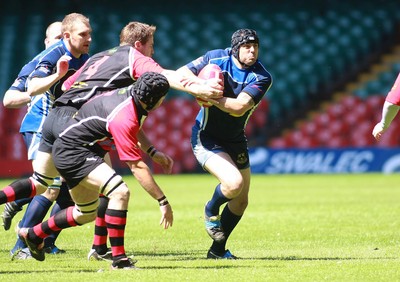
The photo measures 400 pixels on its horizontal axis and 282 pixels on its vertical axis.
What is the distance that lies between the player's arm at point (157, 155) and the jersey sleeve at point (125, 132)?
3.07ft

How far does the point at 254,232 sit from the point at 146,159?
1330 cm

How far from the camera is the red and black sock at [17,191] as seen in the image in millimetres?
8438

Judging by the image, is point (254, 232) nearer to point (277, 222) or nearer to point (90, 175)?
point (277, 222)

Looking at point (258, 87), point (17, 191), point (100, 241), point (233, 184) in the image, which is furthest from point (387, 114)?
point (17, 191)

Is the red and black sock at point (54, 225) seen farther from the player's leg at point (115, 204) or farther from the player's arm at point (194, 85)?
the player's arm at point (194, 85)

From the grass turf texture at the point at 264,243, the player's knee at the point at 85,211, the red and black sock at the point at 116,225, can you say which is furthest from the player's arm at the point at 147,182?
the player's knee at the point at 85,211

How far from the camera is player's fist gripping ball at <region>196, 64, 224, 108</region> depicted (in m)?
8.77

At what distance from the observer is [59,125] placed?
8.04 m

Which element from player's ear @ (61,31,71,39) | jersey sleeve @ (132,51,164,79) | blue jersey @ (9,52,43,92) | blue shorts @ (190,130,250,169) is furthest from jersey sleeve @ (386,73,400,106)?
blue jersey @ (9,52,43,92)

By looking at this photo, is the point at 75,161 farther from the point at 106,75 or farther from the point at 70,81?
the point at 70,81

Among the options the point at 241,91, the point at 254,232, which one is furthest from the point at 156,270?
the point at 254,232

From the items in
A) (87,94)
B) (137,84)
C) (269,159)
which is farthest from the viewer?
(269,159)

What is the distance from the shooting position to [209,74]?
880 cm

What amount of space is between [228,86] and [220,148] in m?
0.65
